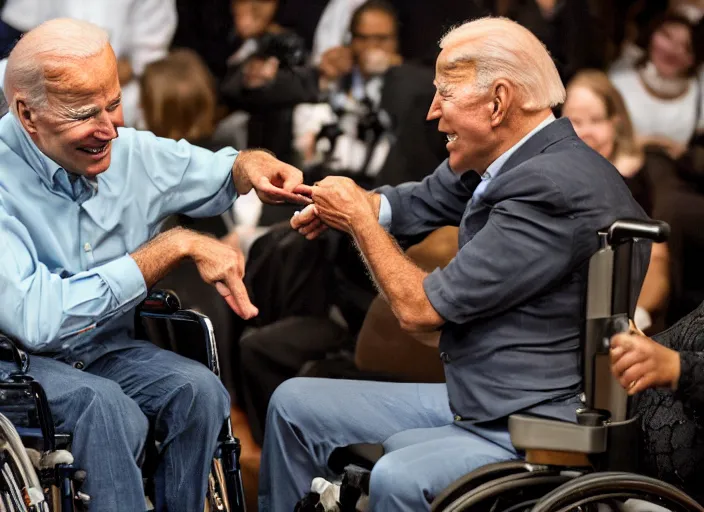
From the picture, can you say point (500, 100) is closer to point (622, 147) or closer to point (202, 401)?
point (202, 401)

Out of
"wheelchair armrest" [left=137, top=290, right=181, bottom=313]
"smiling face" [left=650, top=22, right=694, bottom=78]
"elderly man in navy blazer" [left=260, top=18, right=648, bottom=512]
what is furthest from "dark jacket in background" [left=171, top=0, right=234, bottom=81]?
"elderly man in navy blazer" [left=260, top=18, right=648, bottom=512]

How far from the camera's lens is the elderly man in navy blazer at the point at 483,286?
2430 millimetres

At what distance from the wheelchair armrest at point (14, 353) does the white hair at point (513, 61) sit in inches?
47.1

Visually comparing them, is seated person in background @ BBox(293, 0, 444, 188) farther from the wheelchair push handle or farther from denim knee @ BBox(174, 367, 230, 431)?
the wheelchair push handle

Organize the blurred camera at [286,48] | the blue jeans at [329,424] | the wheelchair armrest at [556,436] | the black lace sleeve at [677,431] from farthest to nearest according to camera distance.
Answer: the blurred camera at [286,48]
the blue jeans at [329,424]
the black lace sleeve at [677,431]
the wheelchair armrest at [556,436]

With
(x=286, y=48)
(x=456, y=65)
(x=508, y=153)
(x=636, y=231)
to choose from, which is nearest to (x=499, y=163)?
(x=508, y=153)

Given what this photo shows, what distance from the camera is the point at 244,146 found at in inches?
196

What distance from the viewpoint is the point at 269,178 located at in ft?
9.93

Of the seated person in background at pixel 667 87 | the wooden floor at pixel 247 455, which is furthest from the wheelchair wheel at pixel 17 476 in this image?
the seated person in background at pixel 667 87

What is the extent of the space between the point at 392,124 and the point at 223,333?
45.8 inches

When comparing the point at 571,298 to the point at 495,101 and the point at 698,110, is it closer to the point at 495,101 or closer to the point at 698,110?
the point at 495,101

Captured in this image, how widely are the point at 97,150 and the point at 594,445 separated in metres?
1.39

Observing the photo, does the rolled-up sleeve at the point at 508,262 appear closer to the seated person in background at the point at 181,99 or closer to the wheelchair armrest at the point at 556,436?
the wheelchair armrest at the point at 556,436

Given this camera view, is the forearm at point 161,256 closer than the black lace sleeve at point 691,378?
No
